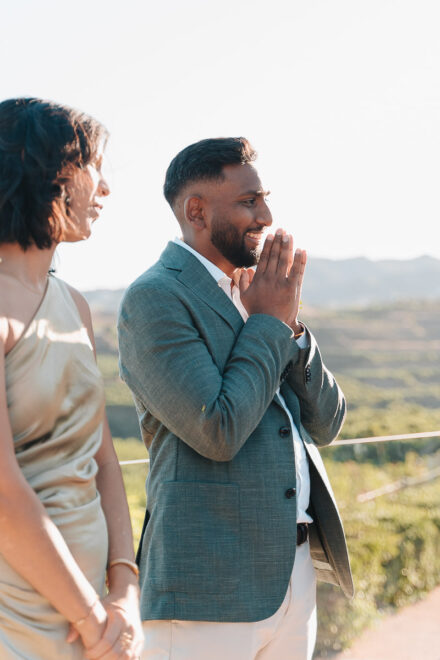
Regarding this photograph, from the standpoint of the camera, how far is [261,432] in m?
1.94

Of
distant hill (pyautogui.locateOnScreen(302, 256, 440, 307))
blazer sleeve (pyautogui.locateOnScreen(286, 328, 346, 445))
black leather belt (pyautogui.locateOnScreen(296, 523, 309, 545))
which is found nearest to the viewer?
black leather belt (pyautogui.locateOnScreen(296, 523, 309, 545))

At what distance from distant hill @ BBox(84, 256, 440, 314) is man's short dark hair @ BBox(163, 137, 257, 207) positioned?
101043 millimetres

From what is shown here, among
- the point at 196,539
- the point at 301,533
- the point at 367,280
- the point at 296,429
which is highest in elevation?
the point at 296,429

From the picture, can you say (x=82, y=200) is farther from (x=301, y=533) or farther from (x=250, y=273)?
(x=301, y=533)

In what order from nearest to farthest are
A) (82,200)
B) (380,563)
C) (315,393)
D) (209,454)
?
(82,200) < (209,454) < (315,393) < (380,563)

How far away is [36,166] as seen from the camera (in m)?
1.28

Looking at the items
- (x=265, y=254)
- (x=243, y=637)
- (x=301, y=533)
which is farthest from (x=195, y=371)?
(x=243, y=637)

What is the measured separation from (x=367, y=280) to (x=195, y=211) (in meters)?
112

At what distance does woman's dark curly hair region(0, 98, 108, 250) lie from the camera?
4.18 ft

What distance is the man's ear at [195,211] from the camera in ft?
7.22

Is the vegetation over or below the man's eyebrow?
below

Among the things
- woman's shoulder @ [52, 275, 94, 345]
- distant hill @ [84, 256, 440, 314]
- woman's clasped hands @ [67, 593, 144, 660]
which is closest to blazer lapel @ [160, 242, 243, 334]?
woman's shoulder @ [52, 275, 94, 345]

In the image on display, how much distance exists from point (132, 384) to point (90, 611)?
0.79 metres

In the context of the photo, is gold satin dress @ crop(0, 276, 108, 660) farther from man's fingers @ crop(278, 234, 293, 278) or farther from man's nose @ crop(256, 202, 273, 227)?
man's nose @ crop(256, 202, 273, 227)
